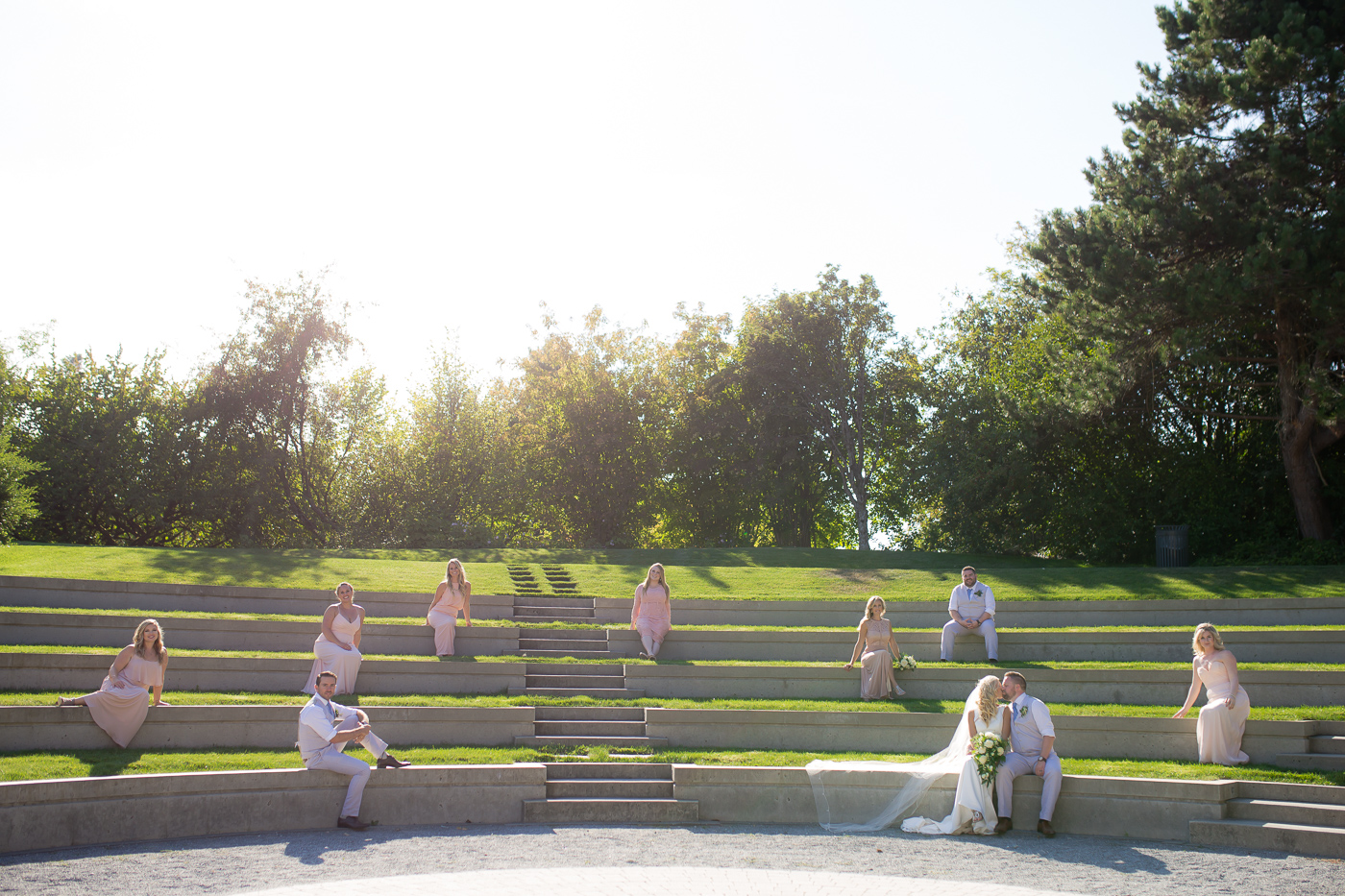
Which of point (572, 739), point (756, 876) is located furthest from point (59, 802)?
point (756, 876)

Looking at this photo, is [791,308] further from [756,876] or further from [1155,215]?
[756,876]

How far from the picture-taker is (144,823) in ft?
26.5

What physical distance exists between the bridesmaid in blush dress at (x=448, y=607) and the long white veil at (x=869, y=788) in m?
5.80

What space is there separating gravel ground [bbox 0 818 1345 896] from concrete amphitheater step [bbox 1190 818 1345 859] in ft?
0.57

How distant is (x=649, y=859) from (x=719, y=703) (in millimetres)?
4333

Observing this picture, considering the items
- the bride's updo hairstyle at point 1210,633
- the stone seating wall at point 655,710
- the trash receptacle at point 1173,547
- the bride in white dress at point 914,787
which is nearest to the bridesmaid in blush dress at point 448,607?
Answer: the stone seating wall at point 655,710

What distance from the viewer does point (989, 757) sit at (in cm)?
908

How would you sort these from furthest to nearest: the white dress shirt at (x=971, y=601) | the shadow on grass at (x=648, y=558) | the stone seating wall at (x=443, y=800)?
the shadow on grass at (x=648, y=558)
the white dress shirt at (x=971, y=601)
the stone seating wall at (x=443, y=800)

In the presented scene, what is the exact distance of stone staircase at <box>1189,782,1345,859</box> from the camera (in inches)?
317

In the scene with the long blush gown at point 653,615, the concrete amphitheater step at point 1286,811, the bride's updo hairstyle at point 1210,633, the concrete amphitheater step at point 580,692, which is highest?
the bride's updo hairstyle at point 1210,633

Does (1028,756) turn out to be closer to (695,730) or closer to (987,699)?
(987,699)

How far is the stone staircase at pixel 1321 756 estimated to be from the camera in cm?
960

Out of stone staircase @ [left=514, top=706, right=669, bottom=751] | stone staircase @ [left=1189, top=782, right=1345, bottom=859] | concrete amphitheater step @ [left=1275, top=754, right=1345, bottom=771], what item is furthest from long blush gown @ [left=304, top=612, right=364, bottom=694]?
concrete amphitheater step @ [left=1275, top=754, right=1345, bottom=771]

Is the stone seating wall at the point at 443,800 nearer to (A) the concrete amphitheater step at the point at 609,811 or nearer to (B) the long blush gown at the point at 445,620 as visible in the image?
(A) the concrete amphitheater step at the point at 609,811
